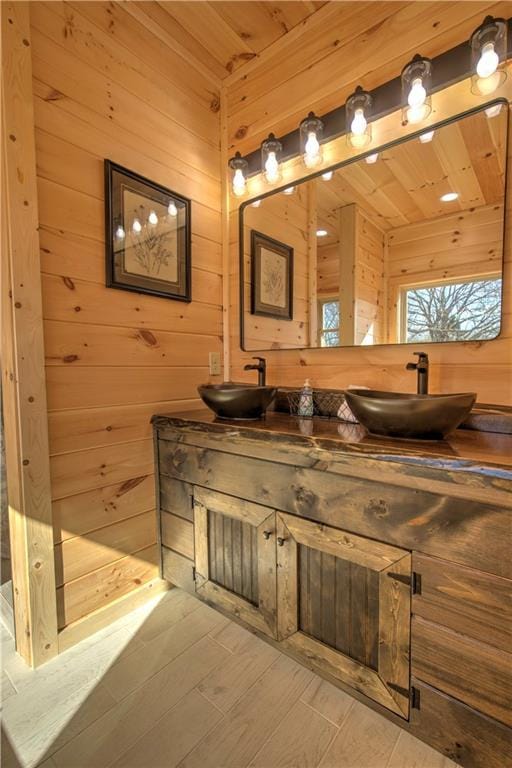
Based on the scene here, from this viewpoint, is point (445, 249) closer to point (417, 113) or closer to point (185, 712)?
point (417, 113)

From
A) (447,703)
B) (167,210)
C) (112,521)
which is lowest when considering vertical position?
(447,703)

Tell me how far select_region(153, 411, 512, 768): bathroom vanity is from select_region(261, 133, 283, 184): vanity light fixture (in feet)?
4.03

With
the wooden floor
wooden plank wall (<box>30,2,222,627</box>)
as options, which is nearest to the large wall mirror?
wooden plank wall (<box>30,2,222,627</box>)

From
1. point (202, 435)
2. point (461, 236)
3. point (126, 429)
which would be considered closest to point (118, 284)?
point (126, 429)

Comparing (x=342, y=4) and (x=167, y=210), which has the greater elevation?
(x=342, y=4)

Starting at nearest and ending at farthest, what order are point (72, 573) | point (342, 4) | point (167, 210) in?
point (72, 573) < point (342, 4) < point (167, 210)

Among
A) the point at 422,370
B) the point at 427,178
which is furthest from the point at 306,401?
the point at 427,178

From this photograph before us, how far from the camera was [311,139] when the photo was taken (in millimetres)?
1520

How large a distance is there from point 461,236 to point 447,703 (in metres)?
1.45

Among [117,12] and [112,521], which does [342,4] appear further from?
[112,521]

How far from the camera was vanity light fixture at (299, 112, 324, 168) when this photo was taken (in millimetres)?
1500

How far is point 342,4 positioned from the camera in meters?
1.47

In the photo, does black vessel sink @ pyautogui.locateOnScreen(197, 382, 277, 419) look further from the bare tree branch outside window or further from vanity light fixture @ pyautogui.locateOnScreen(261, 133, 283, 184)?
vanity light fixture @ pyautogui.locateOnScreen(261, 133, 283, 184)

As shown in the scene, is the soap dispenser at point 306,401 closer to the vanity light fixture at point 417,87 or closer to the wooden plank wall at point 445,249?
the wooden plank wall at point 445,249
